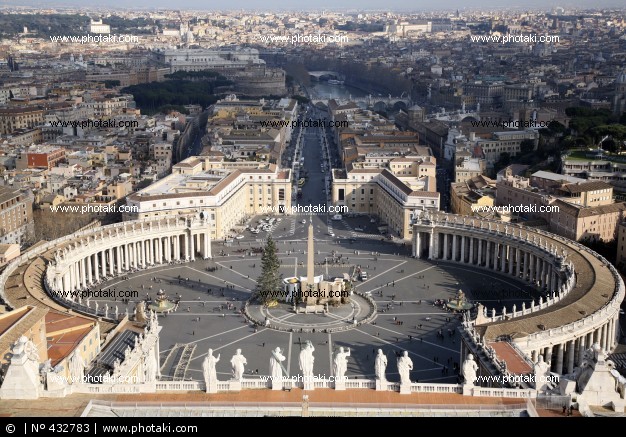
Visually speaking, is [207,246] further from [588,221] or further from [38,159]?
[38,159]

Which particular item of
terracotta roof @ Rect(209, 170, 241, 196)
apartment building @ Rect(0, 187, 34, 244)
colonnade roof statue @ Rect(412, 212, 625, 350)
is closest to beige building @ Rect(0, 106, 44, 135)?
apartment building @ Rect(0, 187, 34, 244)

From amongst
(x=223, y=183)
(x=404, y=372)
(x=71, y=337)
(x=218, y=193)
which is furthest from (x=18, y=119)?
(x=404, y=372)

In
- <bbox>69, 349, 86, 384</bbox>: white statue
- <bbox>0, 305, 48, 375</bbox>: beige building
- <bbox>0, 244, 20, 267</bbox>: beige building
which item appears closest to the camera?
<bbox>69, 349, 86, 384</bbox>: white statue

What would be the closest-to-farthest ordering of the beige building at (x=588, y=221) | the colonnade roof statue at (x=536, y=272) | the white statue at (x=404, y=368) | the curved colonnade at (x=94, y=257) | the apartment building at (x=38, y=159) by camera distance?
the white statue at (x=404, y=368) → the colonnade roof statue at (x=536, y=272) → the curved colonnade at (x=94, y=257) → the beige building at (x=588, y=221) → the apartment building at (x=38, y=159)

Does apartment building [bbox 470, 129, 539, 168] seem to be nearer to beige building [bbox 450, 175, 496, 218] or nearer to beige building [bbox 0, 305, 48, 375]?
beige building [bbox 450, 175, 496, 218]

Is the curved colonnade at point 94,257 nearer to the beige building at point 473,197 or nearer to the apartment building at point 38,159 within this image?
the beige building at point 473,197

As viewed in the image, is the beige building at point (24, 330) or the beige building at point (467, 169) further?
the beige building at point (467, 169)

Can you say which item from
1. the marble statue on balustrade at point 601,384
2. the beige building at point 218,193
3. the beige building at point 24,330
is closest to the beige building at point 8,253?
the beige building at point 218,193
